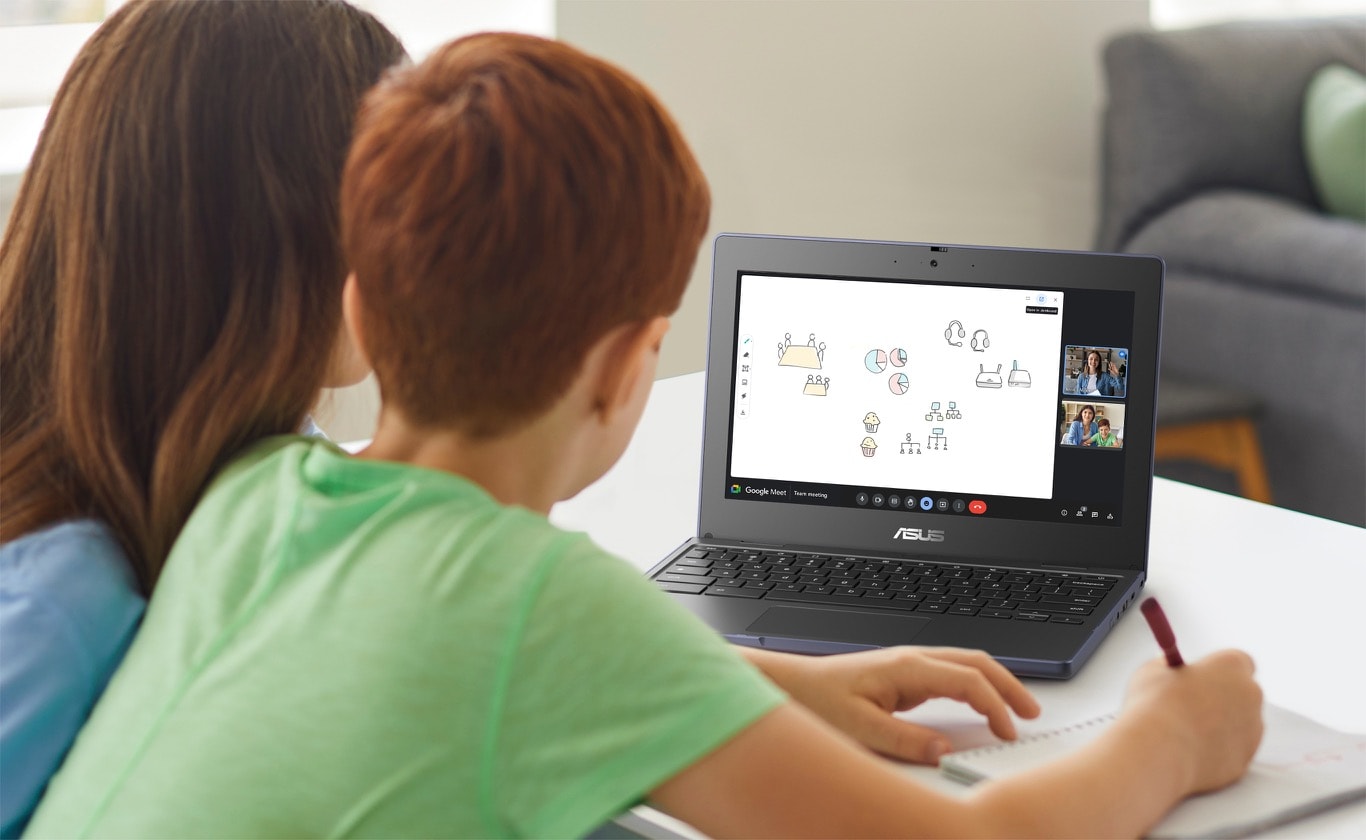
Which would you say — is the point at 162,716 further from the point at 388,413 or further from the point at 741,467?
the point at 741,467

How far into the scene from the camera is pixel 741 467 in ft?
3.63

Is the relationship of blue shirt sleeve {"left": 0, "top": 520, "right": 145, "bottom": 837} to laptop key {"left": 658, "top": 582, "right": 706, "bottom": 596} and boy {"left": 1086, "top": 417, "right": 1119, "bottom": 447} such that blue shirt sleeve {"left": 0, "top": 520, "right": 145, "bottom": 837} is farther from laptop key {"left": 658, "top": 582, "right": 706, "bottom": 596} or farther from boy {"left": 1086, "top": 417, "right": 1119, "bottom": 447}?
boy {"left": 1086, "top": 417, "right": 1119, "bottom": 447}

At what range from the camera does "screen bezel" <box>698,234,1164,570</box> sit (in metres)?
1.03

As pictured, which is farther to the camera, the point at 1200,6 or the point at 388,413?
the point at 1200,6

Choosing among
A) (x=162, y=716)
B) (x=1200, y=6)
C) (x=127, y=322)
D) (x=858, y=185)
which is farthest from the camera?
(x=1200, y=6)

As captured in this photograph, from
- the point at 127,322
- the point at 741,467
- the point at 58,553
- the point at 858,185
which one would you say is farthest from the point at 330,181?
the point at 858,185

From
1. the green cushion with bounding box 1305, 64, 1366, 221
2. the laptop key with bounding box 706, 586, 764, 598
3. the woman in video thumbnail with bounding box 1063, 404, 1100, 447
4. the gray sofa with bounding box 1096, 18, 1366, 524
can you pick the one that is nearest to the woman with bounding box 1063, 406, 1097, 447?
the woman in video thumbnail with bounding box 1063, 404, 1100, 447

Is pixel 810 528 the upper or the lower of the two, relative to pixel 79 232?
lower

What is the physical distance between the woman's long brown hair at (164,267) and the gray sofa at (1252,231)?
6.74 ft

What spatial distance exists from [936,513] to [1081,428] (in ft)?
0.40

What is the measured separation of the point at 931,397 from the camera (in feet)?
3.51

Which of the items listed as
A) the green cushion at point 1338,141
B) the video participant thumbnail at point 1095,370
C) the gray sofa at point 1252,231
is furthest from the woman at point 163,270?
the green cushion at point 1338,141

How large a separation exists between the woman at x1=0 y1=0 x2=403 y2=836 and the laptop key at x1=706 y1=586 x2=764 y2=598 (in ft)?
1.10

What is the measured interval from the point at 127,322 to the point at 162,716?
24 centimetres
